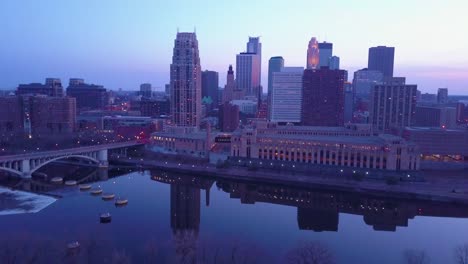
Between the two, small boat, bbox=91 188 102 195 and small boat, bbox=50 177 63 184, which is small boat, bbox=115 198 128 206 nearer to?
small boat, bbox=91 188 102 195

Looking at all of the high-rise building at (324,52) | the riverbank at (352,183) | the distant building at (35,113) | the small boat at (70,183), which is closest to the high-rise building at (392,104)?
the riverbank at (352,183)

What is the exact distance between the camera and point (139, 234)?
21047 millimetres

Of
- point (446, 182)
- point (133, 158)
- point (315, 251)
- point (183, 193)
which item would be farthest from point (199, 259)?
point (133, 158)

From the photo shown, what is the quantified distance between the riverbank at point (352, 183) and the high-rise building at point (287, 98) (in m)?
31.0

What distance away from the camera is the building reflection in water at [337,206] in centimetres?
2484

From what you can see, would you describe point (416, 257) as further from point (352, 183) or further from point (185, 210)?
point (352, 183)

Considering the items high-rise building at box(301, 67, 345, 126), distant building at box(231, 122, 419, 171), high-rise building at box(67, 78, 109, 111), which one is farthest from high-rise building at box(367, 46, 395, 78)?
distant building at box(231, 122, 419, 171)

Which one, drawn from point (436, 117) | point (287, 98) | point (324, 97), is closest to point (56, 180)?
point (324, 97)

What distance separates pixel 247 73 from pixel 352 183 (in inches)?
4277

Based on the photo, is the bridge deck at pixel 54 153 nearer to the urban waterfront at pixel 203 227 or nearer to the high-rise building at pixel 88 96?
the urban waterfront at pixel 203 227

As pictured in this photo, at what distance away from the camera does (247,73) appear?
137000 mm

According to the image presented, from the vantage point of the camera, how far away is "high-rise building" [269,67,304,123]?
67.1 metres

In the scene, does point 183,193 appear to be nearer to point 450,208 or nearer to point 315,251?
point 315,251

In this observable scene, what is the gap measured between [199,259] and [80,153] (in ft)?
83.2
